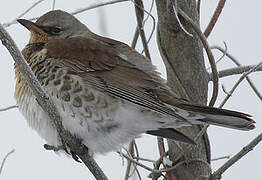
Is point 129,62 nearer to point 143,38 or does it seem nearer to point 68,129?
point 143,38

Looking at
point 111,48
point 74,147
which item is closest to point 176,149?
point 74,147

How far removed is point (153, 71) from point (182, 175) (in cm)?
80

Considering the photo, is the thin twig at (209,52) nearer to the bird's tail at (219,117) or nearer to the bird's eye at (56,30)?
the bird's tail at (219,117)

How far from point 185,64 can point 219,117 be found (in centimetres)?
50

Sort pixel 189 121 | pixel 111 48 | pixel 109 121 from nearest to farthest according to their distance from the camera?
pixel 189 121
pixel 109 121
pixel 111 48

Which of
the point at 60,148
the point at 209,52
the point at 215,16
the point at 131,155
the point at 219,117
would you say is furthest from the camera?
the point at 131,155

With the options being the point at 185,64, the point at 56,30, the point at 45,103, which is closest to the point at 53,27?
the point at 56,30

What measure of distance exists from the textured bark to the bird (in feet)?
0.36

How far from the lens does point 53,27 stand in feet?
13.3

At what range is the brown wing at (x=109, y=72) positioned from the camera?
3215 millimetres

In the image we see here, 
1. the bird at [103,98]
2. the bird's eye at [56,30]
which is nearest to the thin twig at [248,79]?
the bird at [103,98]

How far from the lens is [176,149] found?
3.35m

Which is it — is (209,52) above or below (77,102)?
above

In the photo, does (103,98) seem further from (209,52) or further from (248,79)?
(248,79)
